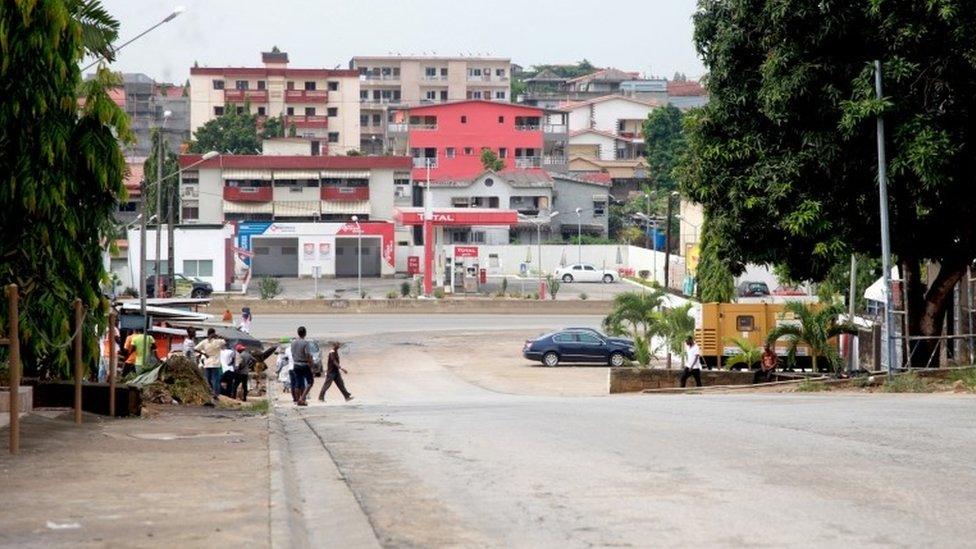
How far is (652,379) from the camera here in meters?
38.9

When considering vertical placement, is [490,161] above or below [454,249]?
above

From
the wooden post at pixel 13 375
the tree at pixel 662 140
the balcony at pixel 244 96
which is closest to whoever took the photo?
the wooden post at pixel 13 375

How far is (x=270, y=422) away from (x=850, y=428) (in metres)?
7.61

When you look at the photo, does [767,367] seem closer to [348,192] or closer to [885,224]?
[885,224]

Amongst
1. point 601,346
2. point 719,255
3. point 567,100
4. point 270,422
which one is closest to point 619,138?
point 567,100

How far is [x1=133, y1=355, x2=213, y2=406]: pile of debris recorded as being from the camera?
2248 centimetres

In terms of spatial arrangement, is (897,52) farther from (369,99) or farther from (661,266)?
(369,99)

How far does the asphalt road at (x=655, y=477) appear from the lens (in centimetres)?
919

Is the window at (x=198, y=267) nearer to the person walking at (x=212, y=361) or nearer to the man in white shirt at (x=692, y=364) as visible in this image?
the man in white shirt at (x=692, y=364)

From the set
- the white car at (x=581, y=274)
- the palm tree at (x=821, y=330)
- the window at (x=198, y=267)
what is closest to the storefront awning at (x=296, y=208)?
the white car at (x=581, y=274)

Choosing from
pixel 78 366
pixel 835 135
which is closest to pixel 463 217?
pixel 835 135

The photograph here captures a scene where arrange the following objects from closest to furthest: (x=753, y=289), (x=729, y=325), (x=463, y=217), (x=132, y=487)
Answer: (x=132, y=487), (x=729, y=325), (x=753, y=289), (x=463, y=217)

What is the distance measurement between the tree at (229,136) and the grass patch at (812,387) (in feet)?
336

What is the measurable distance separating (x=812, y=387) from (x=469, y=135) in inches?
3765
